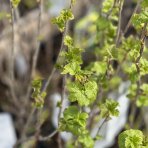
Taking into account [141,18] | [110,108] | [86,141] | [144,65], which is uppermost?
[141,18]

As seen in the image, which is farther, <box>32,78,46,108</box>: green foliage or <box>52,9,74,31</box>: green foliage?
<box>32,78,46,108</box>: green foliage

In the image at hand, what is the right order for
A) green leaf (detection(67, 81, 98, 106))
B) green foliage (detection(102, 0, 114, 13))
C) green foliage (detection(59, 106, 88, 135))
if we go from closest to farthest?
green leaf (detection(67, 81, 98, 106)) → green foliage (detection(59, 106, 88, 135)) → green foliage (detection(102, 0, 114, 13))

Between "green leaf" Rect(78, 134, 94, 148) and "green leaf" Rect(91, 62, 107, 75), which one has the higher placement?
"green leaf" Rect(91, 62, 107, 75)

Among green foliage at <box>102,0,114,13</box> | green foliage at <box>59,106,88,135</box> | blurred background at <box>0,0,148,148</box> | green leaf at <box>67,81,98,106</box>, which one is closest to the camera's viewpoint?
green leaf at <box>67,81,98,106</box>

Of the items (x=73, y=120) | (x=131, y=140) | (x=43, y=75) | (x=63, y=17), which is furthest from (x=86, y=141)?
(x=43, y=75)

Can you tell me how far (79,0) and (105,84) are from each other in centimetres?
115

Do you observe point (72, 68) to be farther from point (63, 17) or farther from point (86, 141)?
point (86, 141)

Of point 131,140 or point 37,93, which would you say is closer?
point 131,140

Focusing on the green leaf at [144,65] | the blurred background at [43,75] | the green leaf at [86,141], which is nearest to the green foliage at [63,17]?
the green leaf at [144,65]

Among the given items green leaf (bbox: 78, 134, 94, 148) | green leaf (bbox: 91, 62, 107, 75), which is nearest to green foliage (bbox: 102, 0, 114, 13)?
green leaf (bbox: 91, 62, 107, 75)

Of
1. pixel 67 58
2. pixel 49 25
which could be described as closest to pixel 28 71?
pixel 49 25

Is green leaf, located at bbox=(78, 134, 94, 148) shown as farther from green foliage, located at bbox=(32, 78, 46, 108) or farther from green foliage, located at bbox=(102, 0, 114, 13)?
green foliage, located at bbox=(102, 0, 114, 13)

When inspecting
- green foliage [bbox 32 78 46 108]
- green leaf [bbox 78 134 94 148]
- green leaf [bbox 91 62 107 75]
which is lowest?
green leaf [bbox 78 134 94 148]

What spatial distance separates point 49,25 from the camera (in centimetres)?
212
